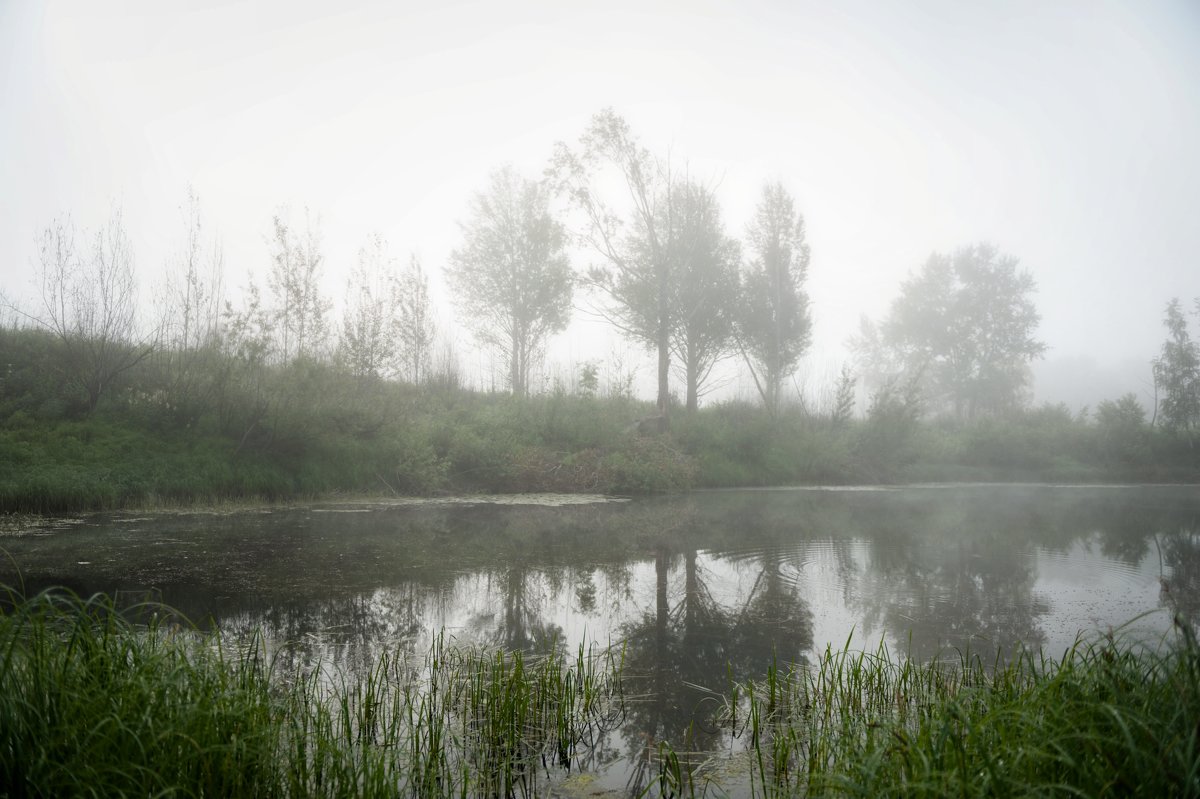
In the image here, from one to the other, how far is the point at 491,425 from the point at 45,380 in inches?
395

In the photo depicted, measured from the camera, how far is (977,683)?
11.7 feet

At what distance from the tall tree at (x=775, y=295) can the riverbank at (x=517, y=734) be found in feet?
82.3


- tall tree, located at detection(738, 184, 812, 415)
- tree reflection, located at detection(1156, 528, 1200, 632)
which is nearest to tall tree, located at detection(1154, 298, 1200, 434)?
tall tree, located at detection(738, 184, 812, 415)

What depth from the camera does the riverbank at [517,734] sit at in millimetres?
2018

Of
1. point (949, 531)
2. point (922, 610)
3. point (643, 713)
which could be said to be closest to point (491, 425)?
point (949, 531)

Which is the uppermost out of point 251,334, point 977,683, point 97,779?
point 251,334

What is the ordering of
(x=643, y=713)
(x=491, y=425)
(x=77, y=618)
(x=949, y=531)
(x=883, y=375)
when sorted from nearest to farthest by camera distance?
(x=77, y=618) → (x=643, y=713) → (x=949, y=531) → (x=491, y=425) → (x=883, y=375)

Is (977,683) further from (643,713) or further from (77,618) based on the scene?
(77,618)

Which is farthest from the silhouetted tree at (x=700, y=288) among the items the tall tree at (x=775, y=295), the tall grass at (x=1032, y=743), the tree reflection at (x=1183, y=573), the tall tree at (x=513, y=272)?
the tall grass at (x=1032, y=743)

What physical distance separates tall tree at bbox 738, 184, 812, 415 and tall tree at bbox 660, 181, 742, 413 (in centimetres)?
148

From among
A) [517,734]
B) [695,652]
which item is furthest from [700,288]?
[517,734]

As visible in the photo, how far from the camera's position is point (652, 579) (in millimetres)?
7973

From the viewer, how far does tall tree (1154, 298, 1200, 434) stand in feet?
94.6

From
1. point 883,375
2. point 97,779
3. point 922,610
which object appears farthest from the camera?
point 883,375
